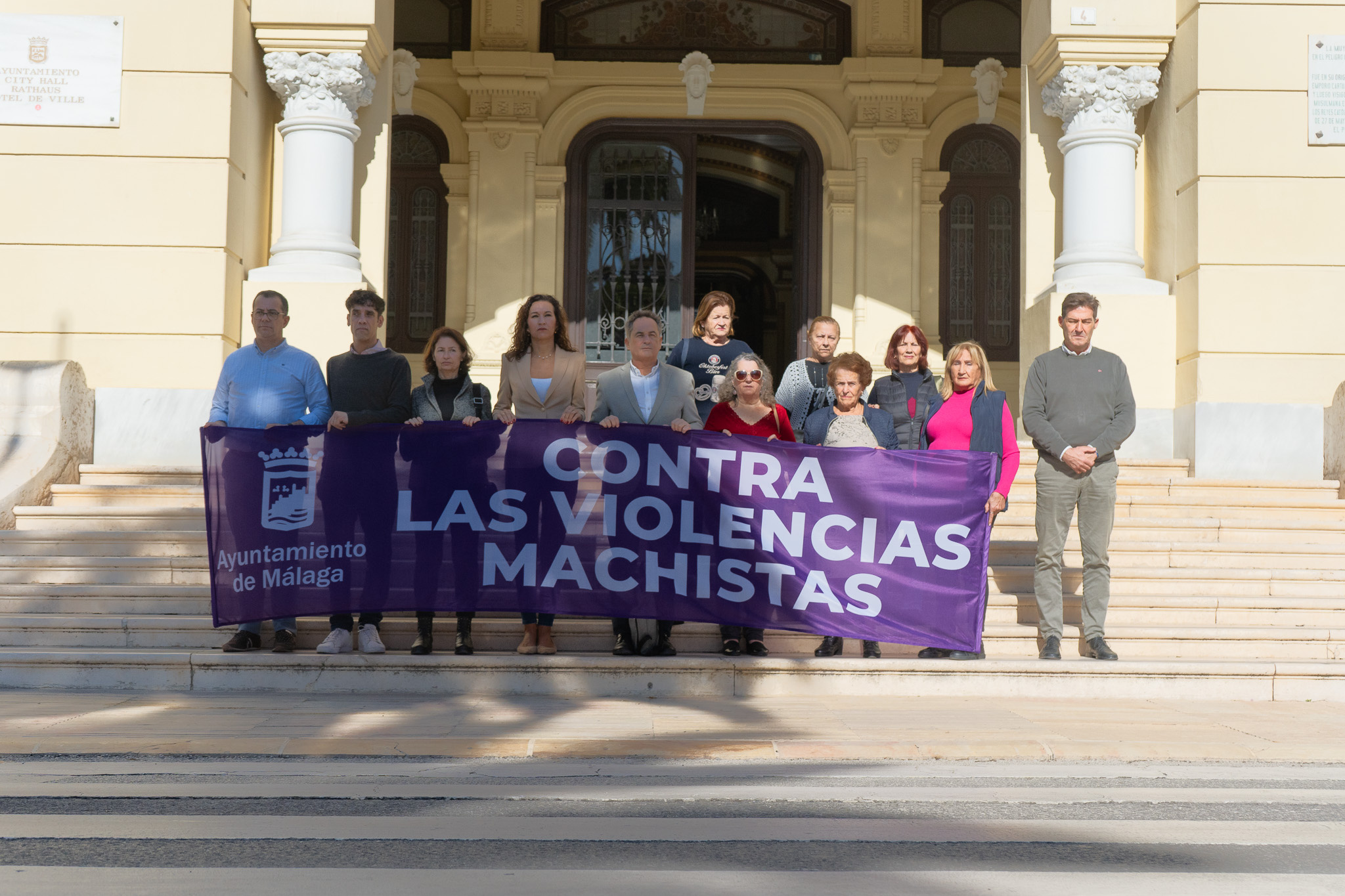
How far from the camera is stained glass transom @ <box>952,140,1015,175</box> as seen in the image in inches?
680

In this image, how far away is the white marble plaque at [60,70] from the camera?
1155 centimetres

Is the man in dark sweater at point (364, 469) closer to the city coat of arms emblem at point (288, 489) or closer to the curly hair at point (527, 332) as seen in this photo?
the city coat of arms emblem at point (288, 489)

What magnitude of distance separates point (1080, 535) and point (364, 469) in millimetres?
4338

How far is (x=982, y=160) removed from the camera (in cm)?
1731

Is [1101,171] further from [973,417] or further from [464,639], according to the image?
[464,639]

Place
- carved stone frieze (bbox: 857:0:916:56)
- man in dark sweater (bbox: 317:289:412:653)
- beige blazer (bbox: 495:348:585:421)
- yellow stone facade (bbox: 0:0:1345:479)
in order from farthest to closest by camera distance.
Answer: carved stone frieze (bbox: 857:0:916:56)
yellow stone facade (bbox: 0:0:1345:479)
beige blazer (bbox: 495:348:585:421)
man in dark sweater (bbox: 317:289:412:653)

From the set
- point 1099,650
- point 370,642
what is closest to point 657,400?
point 370,642

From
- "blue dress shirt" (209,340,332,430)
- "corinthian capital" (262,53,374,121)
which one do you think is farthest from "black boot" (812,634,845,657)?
"corinthian capital" (262,53,374,121)

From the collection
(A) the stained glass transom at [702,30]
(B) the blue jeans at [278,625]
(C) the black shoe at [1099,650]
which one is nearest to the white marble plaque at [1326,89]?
(C) the black shoe at [1099,650]

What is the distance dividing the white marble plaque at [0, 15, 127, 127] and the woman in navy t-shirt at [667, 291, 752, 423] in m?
5.93

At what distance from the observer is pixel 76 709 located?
681 centimetres

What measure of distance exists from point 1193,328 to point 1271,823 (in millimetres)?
7820

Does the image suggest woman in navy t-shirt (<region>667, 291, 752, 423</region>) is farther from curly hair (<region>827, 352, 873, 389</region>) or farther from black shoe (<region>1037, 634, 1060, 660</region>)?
black shoe (<region>1037, 634, 1060, 660</region>)

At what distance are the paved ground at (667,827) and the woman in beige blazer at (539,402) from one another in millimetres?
2221
